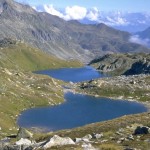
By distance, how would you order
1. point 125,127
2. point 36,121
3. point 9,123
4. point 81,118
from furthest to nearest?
point 81,118 → point 36,121 → point 9,123 → point 125,127

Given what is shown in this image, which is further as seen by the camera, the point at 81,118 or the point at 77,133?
the point at 81,118

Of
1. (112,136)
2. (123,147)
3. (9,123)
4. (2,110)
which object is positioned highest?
(2,110)

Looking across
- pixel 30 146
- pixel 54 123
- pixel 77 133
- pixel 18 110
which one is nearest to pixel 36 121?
pixel 54 123

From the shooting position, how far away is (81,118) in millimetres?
193750

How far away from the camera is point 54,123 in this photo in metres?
177

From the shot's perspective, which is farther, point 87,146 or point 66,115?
point 66,115

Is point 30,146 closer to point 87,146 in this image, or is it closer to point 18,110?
point 87,146

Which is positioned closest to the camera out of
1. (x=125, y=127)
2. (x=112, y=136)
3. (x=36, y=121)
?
(x=112, y=136)

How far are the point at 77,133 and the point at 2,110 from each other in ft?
386

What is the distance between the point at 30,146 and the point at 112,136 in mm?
16107

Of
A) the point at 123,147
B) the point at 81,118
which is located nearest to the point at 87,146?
the point at 123,147

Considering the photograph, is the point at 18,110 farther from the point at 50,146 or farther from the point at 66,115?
the point at 50,146

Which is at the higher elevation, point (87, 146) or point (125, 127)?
point (125, 127)

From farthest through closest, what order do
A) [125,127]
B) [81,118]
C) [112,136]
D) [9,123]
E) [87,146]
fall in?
[81,118] → [9,123] → [125,127] → [112,136] → [87,146]
